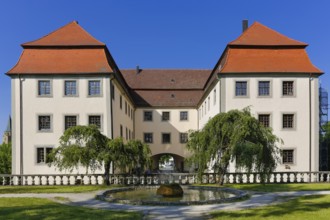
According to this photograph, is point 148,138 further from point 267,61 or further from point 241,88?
point 267,61

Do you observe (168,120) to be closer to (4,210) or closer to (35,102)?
(35,102)

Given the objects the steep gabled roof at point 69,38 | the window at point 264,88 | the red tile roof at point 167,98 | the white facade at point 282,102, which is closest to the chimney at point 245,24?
the white facade at point 282,102

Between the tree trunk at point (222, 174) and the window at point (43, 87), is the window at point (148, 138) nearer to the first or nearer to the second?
the window at point (43, 87)

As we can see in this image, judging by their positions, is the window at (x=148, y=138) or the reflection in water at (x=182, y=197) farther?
the window at (x=148, y=138)

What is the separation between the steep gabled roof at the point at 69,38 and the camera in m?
22.5

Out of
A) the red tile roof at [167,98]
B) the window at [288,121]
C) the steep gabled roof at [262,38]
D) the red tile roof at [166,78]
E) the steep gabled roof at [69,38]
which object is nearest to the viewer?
the window at [288,121]

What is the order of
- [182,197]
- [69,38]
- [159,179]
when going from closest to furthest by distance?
[182,197], [159,179], [69,38]

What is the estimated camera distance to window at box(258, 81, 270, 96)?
22.1 meters

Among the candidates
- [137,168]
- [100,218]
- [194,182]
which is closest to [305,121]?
[194,182]

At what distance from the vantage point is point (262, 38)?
76.9ft

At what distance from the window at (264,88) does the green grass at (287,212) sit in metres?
12.3

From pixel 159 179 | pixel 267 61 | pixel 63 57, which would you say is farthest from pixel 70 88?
pixel 267 61

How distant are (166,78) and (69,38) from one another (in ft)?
54.9

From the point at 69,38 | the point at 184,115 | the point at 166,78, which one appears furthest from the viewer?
the point at 166,78
